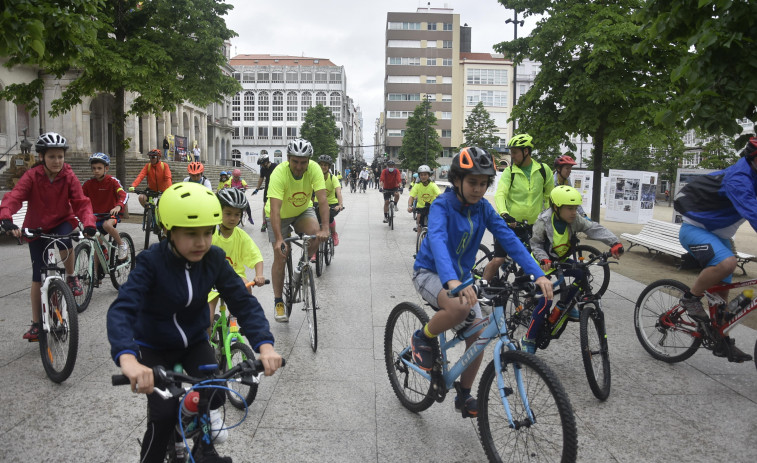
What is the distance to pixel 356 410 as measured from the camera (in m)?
4.28

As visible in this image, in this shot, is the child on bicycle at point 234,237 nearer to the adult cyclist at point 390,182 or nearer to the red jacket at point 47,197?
the red jacket at point 47,197

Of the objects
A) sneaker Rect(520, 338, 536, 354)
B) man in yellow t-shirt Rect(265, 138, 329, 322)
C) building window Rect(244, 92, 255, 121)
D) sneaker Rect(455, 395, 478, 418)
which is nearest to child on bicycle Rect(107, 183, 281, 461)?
sneaker Rect(455, 395, 478, 418)

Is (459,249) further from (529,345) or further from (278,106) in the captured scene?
(278,106)

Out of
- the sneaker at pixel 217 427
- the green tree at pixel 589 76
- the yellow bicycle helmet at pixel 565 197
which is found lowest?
the sneaker at pixel 217 427

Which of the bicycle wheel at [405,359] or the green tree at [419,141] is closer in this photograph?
the bicycle wheel at [405,359]

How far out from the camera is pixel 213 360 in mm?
2867

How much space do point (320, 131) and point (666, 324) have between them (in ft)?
284

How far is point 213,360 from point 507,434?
63.0 inches

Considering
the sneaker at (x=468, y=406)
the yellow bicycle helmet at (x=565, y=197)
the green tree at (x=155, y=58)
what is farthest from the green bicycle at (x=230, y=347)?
the green tree at (x=155, y=58)

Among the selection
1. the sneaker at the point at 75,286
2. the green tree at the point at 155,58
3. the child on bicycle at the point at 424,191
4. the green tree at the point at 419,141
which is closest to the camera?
the sneaker at the point at 75,286

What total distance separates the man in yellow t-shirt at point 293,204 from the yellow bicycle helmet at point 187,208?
10.9 ft

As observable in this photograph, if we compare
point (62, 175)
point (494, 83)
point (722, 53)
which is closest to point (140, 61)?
point (62, 175)

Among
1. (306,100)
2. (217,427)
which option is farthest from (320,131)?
(217,427)

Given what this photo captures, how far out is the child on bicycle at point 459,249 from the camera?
138 inches
